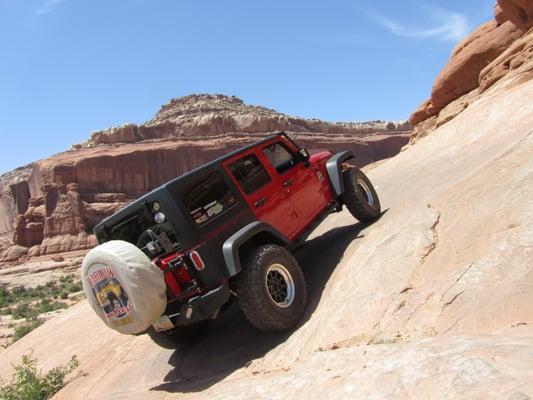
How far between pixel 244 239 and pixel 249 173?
1.13 meters

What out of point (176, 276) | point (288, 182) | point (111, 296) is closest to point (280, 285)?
point (176, 276)

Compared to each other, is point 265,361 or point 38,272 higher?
point 38,272

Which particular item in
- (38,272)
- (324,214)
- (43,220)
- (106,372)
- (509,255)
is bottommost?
(509,255)

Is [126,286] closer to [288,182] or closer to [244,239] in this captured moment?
[244,239]

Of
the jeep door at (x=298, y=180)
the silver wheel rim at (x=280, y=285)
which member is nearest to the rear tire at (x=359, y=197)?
the jeep door at (x=298, y=180)

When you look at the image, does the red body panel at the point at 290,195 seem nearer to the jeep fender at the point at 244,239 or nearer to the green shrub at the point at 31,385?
the jeep fender at the point at 244,239

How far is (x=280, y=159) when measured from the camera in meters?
7.05

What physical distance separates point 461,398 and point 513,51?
1799 cm

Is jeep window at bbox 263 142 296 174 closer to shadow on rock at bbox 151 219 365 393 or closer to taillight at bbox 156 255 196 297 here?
shadow on rock at bbox 151 219 365 393

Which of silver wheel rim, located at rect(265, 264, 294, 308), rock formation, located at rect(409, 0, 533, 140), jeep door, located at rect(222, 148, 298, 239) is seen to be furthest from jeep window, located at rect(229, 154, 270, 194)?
rock formation, located at rect(409, 0, 533, 140)

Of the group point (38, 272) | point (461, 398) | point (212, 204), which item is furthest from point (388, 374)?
point (38, 272)

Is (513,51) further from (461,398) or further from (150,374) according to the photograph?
(461,398)

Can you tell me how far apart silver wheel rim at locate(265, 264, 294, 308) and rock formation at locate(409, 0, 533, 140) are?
14.3 meters

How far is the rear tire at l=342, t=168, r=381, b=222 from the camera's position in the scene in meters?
7.74
